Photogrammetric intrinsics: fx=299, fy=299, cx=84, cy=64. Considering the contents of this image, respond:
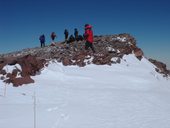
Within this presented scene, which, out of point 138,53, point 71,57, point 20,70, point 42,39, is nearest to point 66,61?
point 71,57

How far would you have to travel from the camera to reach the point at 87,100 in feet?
42.2

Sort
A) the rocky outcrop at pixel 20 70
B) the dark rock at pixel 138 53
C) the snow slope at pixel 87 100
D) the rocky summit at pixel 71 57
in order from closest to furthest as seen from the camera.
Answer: the snow slope at pixel 87 100
the rocky outcrop at pixel 20 70
the rocky summit at pixel 71 57
the dark rock at pixel 138 53

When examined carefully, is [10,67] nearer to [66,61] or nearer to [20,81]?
[20,81]

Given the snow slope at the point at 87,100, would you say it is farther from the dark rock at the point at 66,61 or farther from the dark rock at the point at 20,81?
the dark rock at the point at 66,61

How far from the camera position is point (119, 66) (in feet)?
70.3

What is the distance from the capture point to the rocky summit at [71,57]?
15.4m

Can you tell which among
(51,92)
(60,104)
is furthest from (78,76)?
(60,104)

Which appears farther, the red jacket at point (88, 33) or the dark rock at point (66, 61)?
the red jacket at point (88, 33)

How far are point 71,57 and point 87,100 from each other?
8379mm

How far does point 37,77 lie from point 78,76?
2689 millimetres

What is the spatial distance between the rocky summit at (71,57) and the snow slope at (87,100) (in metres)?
0.56

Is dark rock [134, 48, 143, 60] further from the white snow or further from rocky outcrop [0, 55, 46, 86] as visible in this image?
the white snow

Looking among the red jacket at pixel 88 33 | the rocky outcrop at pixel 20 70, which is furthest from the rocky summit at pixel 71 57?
the red jacket at pixel 88 33

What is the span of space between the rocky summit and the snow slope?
56cm
